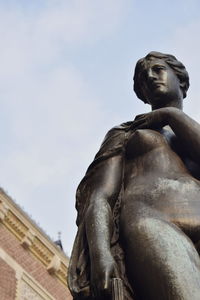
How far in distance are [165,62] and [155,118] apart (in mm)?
469

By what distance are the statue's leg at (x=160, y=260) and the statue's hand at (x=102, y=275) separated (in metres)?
0.09

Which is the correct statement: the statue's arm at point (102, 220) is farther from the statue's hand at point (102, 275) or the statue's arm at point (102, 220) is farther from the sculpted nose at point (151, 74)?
the sculpted nose at point (151, 74)

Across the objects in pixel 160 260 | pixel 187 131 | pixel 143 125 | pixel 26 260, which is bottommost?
pixel 26 260

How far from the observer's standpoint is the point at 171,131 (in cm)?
284

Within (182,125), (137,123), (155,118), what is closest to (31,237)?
(137,123)

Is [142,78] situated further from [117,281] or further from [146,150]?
[117,281]

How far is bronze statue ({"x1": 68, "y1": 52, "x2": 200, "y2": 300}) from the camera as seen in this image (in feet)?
6.83

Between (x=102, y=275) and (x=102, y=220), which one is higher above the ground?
(x=102, y=220)

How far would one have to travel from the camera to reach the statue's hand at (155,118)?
8.82 feet

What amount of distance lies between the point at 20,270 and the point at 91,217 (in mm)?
14391

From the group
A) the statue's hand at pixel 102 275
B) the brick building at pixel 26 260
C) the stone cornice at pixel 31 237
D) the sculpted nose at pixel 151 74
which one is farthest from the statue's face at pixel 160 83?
the stone cornice at pixel 31 237

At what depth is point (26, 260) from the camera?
55.0 feet

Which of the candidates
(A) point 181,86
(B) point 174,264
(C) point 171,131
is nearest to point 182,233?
(B) point 174,264

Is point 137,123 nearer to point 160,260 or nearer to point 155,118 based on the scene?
point 155,118
